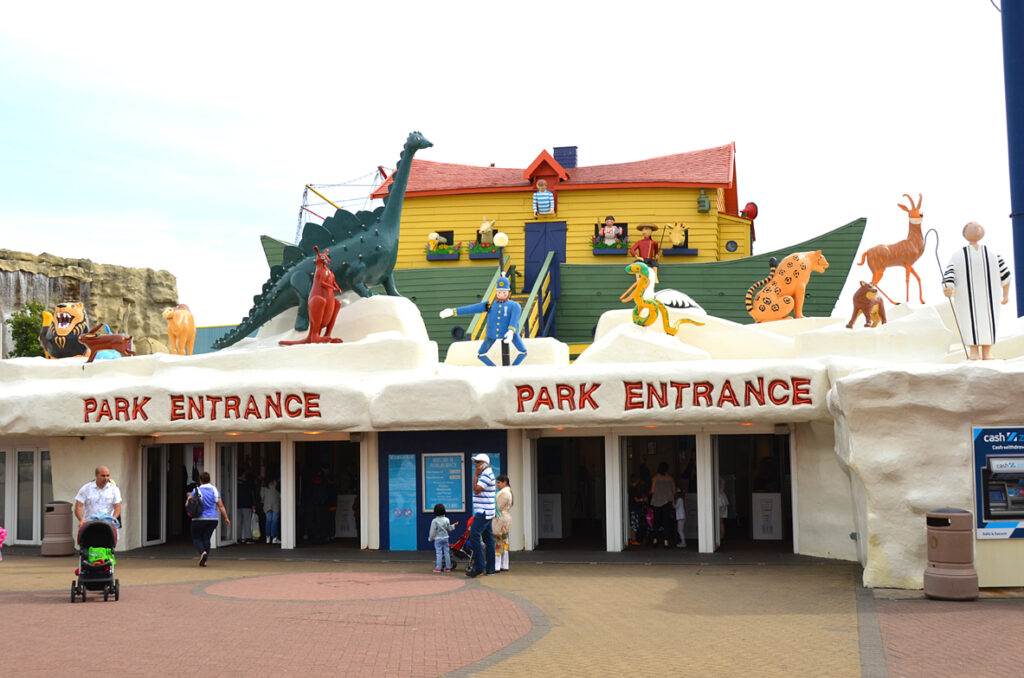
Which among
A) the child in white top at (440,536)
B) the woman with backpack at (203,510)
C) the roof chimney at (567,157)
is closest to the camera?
the child in white top at (440,536)

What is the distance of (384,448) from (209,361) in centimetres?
324

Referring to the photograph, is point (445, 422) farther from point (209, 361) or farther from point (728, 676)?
point (728, 676)

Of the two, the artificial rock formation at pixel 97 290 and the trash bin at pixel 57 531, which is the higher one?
the artificial rock formation at pixel 97 290

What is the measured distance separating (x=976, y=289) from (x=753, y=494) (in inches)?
236

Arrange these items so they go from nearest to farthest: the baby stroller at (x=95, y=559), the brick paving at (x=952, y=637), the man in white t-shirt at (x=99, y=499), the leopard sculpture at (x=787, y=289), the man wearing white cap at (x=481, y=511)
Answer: the brick paving at (x=952, y=637)
the baby stroller at (x=95, y=559)
the man in white t-shirt at (x=99, y=499)
the man wearing white cap at (x=481, y=511)
the leopard sculpture at (x=787, y=289)

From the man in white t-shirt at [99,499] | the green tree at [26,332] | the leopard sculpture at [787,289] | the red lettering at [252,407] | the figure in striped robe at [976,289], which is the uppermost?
the green tree at [26,332]

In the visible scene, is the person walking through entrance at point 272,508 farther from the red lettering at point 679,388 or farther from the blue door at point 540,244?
the blue door at point 540,244

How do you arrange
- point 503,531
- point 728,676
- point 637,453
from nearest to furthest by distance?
point 728,676 → point 503,531 → point 637,453

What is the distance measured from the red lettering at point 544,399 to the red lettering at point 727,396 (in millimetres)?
2443

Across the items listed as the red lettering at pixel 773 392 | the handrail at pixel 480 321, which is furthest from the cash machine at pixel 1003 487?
the handrail at pixel 480 321

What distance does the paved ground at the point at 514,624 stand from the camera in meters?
8.73

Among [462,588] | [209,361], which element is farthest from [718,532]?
[209,361]

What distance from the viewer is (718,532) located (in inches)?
680

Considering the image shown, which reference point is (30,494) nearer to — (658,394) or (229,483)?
(229,483)
